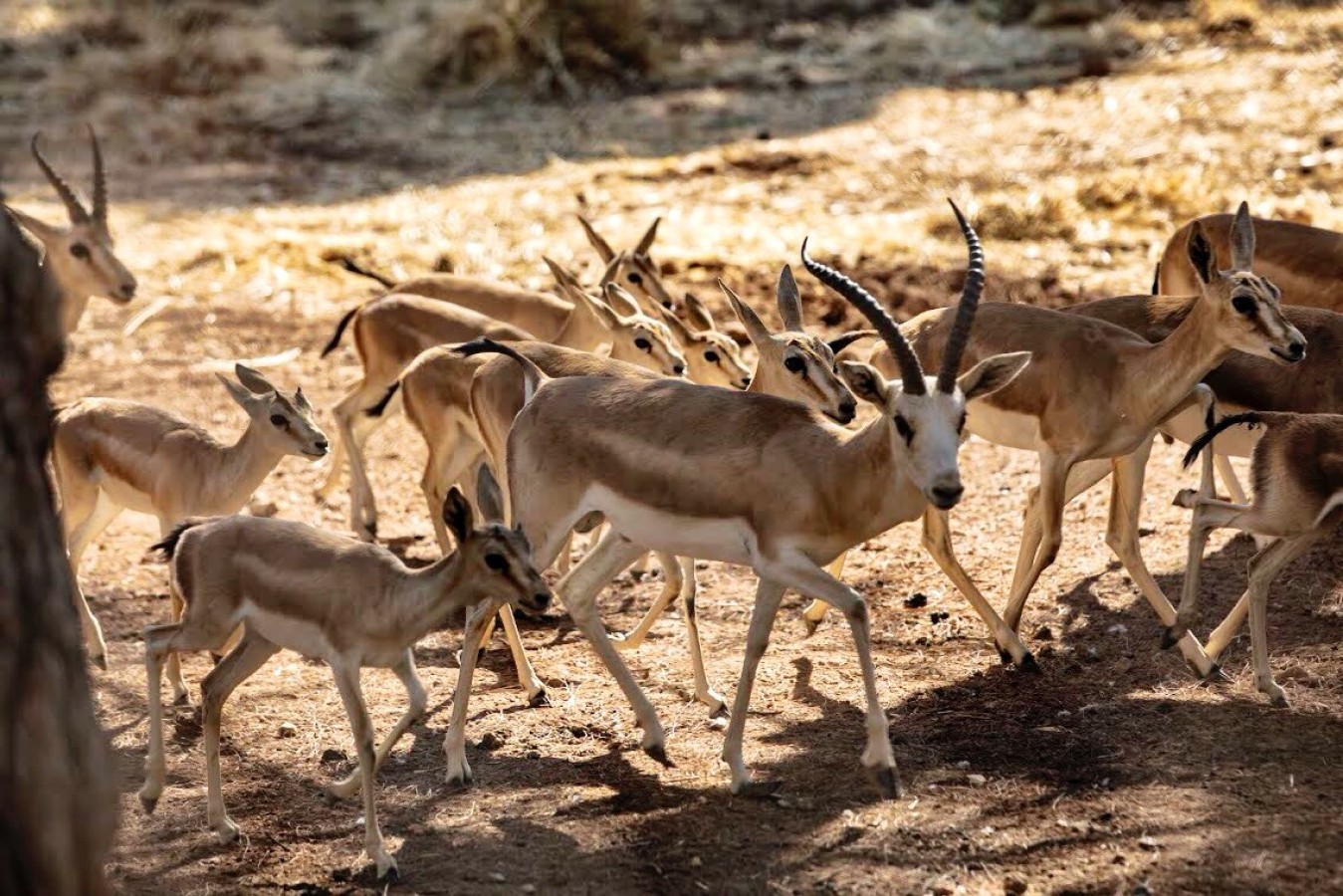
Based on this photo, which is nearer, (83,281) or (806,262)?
(806,262)

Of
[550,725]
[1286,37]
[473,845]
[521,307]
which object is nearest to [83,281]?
[521,307]

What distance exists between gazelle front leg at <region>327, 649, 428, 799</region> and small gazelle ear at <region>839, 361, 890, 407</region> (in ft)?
6.03

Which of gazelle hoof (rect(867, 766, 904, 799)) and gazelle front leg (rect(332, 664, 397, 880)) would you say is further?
gazelle hoof (rect(867, 766, 904, 799))

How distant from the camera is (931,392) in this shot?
6.23 m

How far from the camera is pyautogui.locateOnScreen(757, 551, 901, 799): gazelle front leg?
247 inches

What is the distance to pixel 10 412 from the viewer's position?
4211 mm

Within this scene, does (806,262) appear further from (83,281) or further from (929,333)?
(83,281)

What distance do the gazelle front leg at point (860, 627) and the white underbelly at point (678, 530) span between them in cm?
17

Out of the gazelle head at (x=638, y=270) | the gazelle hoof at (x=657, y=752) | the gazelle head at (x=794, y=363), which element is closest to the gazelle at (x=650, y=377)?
the gazelle head at (x=794, y=363)

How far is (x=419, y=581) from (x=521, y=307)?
4864mm

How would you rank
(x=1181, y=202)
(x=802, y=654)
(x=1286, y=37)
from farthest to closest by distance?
1. (x=1286, y=37)
2. (x=1181, y=202)
3. (x=802, y=654)

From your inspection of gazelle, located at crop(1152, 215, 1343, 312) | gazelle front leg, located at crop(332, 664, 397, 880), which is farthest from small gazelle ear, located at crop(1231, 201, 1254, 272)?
gazelle front leg, located at crop(332, 664, 397, 880)

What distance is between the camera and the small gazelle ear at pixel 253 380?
817cm

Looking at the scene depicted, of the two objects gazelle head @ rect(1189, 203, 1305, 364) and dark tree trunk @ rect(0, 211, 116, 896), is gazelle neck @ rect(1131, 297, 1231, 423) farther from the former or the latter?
dark tree trunk @ rect(0, 211, 116, 896)
